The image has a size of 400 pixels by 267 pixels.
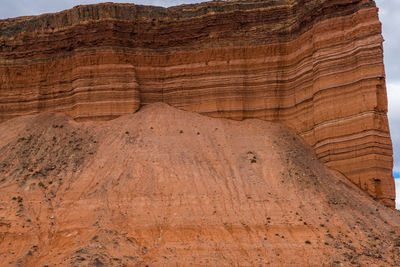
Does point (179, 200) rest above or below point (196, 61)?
below

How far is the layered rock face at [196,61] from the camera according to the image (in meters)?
26.5

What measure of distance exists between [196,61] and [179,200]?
1085 cm

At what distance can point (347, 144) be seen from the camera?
81.9 feet

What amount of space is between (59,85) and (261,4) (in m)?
13.2

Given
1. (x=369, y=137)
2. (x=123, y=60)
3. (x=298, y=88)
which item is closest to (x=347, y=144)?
(x=369, y=137)

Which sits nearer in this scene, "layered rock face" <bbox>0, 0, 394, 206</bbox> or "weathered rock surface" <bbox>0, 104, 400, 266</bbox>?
"weathered rock surface" <bbox>0, 104, 400, 266</bbox>

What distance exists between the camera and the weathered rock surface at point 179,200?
19.5 metres

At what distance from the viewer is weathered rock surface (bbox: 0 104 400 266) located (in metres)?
19.5

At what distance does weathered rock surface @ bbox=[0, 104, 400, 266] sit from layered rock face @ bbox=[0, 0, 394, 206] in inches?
59.8

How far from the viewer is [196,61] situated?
98.8ft

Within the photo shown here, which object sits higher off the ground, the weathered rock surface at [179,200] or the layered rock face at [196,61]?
the layered rock face at [196,61]

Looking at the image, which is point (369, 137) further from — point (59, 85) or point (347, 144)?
point (59, 85)

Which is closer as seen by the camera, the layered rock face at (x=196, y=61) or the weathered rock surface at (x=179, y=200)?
the weathered rock surface at (x=179, y=200)

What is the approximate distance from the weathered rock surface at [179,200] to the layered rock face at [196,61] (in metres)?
1.52
